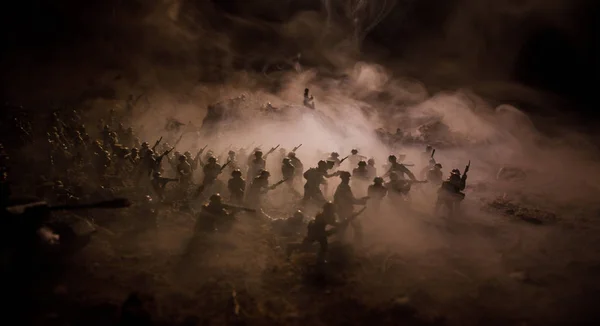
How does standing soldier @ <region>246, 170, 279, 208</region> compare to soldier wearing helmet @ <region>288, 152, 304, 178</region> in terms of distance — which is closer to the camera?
standing soldier @ <region>246, 170, 279, 208</region>

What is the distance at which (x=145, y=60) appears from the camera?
81.4ft

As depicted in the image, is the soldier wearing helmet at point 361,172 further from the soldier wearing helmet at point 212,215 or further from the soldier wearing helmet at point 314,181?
the soldier wearing helmet at point 212,215

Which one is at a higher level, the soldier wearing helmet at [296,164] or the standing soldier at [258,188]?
the soldier wearing helmet at [296,164]

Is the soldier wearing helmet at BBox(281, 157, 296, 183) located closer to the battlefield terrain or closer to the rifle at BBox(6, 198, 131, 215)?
the battlefield terrain

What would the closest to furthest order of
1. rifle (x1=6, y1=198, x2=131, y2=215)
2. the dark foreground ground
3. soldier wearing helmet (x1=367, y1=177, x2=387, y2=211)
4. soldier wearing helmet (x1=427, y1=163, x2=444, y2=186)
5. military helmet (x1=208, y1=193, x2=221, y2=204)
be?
the dark foreground ground < rifle (x1=6, y1=198, x2=131, y2=215) < military helmet (x1=208, y1=193, x2=221, y2=204) < soldier wearing helmet (x1=367, y1=177, x2=387, y2=211) < soldier wearing helmet (x1=427, y1=163, x2=444, y2=186)

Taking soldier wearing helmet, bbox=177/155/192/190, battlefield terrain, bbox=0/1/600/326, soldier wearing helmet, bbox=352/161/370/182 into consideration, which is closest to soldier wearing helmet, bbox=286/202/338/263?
battlefield terrain, bbox=0/1/600/326

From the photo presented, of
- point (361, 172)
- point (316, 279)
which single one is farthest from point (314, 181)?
point (316, 279)

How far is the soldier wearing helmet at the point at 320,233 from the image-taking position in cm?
809

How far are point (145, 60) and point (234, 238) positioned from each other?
1916cm

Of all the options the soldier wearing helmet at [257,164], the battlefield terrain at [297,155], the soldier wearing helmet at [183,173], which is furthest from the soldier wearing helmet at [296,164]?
the soldier wearing helmet at [183,173]

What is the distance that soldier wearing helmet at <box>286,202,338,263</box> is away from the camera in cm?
809

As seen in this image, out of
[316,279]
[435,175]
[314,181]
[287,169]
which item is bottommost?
[316,279]

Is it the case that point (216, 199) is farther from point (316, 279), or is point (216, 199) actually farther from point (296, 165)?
point (296, 165)

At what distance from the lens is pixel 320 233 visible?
8094mm
